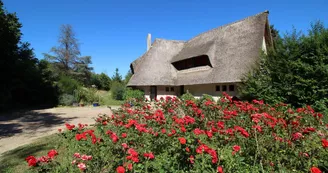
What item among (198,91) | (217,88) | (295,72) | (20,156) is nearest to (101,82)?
(198,91)

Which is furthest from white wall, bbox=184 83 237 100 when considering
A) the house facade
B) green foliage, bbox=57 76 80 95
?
green foliage, bbox=57 76 80 95

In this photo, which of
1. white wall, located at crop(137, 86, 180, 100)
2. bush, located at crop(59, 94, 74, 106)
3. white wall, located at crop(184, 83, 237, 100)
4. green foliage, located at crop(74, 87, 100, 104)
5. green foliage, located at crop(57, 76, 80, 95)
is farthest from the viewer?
green foliage, located at crop(57, 76, 80, 95)

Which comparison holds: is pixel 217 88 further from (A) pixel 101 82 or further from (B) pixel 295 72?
(A) pixel 101 82

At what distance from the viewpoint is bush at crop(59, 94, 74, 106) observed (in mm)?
19734

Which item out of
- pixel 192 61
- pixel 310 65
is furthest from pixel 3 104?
Answer: pixel 310 65

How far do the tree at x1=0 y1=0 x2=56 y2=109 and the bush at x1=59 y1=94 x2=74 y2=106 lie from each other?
3.57 feet

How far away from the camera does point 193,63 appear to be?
703 inches

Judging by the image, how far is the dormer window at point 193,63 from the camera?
16728 mm

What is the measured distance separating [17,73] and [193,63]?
55.4 feet

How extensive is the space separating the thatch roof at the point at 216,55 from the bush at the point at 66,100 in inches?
277

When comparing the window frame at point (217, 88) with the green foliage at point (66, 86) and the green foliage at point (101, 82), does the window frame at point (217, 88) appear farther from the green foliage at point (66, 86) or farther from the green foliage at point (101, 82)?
the green foliage at point (101, 82)

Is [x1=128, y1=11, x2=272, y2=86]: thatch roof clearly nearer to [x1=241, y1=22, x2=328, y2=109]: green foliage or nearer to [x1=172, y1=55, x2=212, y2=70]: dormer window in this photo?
[x1=172, y1=55, x2=212, y2=70]: dormer window

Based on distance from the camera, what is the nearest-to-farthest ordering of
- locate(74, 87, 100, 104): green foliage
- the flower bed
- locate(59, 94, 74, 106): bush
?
1. the flower bed
2. locate(59, 94, 74, 106): bush
3. locate(74, 87, 100, 104): green foliage

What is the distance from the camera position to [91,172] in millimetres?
1947
